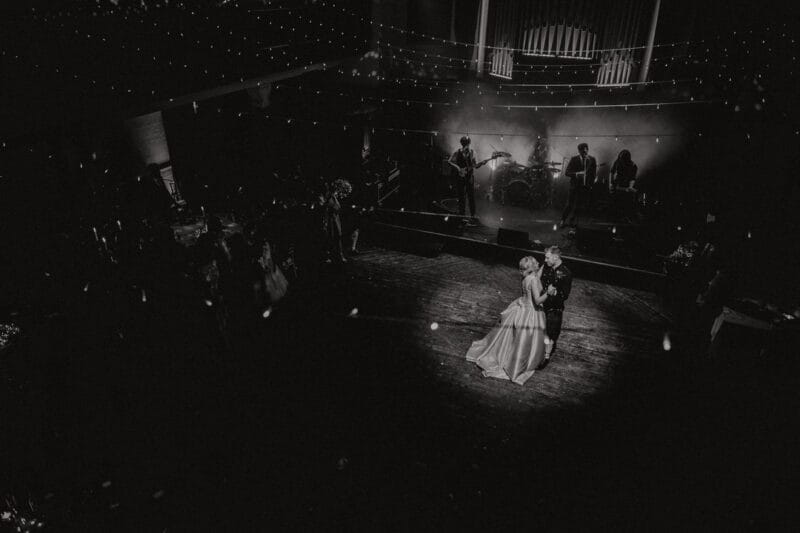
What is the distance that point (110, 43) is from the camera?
7.87m

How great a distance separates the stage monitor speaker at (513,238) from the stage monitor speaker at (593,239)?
4.16 feet

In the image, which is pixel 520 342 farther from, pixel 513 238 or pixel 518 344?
pixel 513 238

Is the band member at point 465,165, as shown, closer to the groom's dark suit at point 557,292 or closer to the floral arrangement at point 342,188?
the floral arrangement at point 342,188

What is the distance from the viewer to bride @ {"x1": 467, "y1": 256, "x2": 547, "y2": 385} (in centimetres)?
644

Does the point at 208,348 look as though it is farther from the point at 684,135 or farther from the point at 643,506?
the point at 684,135

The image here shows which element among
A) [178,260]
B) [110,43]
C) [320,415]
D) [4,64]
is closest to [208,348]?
[178,260]

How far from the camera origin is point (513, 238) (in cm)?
995

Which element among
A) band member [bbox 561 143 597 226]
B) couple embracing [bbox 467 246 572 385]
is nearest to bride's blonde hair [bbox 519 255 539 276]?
couple embracing [bbox 467 246 572 385]

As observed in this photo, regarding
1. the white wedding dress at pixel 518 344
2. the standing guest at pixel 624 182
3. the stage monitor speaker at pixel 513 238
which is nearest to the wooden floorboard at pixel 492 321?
the white wedding dress at pixel 518 344

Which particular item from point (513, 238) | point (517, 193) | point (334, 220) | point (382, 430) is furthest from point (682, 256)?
point (334, 220)

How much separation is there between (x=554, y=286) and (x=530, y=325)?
0.70m

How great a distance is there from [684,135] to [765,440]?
325 inches

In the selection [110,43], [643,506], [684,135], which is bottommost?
[643,506]

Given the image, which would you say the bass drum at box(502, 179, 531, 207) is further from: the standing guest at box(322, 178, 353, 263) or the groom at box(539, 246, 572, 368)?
the groom at box(539, 246, 572, 368)
